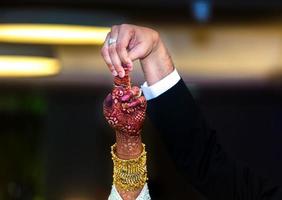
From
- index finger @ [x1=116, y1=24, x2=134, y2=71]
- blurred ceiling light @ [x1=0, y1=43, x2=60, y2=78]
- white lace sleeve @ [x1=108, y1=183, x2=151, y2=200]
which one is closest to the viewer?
index finger @ [x1=116, y1=24, x2=134, y2=71]

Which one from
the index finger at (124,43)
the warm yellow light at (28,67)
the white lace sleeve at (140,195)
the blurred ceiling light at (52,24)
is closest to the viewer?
the index finger at (124,43)

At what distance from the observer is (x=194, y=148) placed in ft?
4.87

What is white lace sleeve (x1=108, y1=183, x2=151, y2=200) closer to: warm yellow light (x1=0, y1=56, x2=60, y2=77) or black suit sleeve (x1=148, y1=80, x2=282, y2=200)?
black suit sleeve (x1=148, y1=80, x2=282, y2=200)

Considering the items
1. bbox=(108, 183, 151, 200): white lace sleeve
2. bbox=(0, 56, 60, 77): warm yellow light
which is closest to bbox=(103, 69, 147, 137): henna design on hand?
bbox=(108, 183, 151, 200): white lace sleeve

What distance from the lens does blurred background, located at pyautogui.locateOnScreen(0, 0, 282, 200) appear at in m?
4.02

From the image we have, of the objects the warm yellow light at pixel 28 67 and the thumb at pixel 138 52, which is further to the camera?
the warm yellow light at pixel 28 67

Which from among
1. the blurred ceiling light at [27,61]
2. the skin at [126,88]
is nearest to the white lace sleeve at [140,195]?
the skin at [126,88]

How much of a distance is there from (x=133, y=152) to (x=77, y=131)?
332cm

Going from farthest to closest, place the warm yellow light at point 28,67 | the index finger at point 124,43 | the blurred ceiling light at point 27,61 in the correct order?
the warm yellow light at point 28,67 < the blurred ceiling light at point 27,61 < the index finger at point 124,43

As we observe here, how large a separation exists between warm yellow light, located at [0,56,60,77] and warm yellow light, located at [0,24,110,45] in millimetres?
156

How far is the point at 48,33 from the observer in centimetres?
412

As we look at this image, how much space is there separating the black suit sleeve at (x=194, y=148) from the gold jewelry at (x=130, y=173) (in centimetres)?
11

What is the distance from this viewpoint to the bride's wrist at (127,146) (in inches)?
54.5

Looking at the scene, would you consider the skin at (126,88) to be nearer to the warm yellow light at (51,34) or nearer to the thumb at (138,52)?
the thumb at (138,52)
